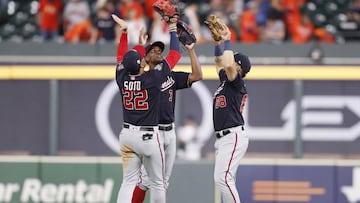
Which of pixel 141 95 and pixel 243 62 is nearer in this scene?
pixel 141 95

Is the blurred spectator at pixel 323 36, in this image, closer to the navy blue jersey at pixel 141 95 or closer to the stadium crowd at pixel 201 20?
the stadium crowd at pixel 201 20

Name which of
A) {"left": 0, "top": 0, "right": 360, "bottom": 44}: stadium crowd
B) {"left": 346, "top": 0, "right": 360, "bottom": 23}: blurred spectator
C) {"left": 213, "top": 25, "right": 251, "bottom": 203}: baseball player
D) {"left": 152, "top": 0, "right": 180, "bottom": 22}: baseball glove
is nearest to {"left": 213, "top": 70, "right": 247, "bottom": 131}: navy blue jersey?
{"left": 213, "top": 25, "right": 251, "bottom": 203}: baseball player

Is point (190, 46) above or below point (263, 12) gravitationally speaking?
below

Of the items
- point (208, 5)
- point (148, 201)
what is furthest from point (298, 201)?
point (208, 5)

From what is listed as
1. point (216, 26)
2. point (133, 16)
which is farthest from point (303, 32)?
point (216, 26)

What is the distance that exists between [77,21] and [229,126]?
5902mm

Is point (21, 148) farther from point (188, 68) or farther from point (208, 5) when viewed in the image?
point (208, 5)

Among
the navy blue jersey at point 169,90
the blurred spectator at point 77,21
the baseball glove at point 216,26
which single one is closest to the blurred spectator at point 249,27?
the blurred spectator at point 77,21

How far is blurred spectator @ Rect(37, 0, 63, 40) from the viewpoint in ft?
49.8

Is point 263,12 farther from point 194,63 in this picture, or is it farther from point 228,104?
point 228,104

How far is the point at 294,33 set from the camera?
15.0m

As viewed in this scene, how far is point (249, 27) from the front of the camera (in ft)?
49.0

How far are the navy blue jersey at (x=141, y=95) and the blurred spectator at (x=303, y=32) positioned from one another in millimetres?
5588

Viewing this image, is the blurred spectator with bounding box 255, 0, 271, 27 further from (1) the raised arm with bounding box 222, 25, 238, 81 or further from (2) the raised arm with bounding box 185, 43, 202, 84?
(1) the raised arm with bounding box 222, 25, 238, 81
